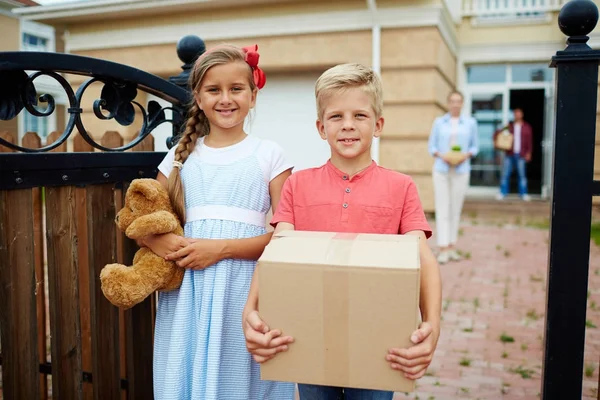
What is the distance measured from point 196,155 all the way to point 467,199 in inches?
429

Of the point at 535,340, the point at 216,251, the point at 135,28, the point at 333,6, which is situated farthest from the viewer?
the point at 135,28

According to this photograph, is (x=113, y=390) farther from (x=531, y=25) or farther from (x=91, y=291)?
(x=531, y=25)

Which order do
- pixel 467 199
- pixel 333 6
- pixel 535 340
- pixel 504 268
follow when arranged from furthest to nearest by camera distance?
pixel 467 199
pixel 333 6
pixel 504 268
pixel 535 340

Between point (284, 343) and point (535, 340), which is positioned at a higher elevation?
point (284, 343)

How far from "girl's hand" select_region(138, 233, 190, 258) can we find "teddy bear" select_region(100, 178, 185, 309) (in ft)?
0.06

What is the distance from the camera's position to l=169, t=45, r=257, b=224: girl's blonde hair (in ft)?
6.83

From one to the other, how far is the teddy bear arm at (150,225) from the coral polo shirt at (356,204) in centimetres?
38

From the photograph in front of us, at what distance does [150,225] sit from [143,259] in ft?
0.52

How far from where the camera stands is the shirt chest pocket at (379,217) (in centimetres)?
185

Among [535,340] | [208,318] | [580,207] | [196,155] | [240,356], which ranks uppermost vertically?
[196,155]

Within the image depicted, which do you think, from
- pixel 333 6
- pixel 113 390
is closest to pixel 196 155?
pixel 113 390

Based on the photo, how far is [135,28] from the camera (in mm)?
10289

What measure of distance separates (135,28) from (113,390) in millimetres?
8965

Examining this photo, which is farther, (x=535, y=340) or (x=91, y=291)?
(x=535, y=340)
